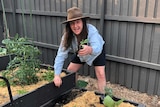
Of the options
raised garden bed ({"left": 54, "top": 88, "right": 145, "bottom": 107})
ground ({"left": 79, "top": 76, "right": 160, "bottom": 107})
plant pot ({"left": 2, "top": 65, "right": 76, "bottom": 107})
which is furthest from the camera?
ground ({"left": 79, "top": 76, "right": 160, "bottom": 107})

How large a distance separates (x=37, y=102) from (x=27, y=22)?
9.41 ft

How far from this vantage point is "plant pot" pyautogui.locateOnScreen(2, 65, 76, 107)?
6.61 feet

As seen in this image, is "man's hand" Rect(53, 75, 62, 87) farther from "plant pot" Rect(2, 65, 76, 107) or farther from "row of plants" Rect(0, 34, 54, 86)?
"row of plants" Rect(0, 34, 54, 86)

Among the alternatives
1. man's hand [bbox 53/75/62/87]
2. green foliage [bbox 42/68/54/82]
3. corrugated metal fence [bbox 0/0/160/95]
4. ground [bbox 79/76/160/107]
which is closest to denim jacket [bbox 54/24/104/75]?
man's hand [bbox 53/75/62/87]

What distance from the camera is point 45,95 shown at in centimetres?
229

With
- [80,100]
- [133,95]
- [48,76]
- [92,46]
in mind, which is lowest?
[133,95]

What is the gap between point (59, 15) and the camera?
3943mm

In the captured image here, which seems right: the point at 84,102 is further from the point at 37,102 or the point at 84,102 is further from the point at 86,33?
the point at 86,33

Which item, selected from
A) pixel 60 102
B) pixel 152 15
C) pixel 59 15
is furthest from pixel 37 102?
pixel 59 15

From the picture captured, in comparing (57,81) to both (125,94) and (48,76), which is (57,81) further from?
(125,94)

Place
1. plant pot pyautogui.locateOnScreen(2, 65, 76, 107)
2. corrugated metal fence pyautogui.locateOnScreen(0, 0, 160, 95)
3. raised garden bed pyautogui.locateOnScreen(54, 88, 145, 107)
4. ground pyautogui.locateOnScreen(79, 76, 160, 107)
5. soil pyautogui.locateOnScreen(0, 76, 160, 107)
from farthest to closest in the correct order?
ground pyautogui.locateOnScreen(79, 76, 160, 107) → corrugated metal fence pyautogui.locateOnScreen(0, 0, 160, 95) → soil pyautogui.locateOnScreen(0, 76, 160, 107) → raised garden bed pyautogui.locateOnScreen(54, 88, 145, 107) → plant pot pyautogui.locateOnScreen(2, 65, 76, 107)

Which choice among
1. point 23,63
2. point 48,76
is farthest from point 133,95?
point 23,63

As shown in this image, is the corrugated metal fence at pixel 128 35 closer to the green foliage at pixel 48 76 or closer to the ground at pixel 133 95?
the ground at pixel 133 95

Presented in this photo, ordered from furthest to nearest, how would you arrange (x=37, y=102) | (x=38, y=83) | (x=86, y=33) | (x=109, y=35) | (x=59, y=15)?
(x=59, y=15) → (x=109, y=35) → (x=38, y=83) → (x=86, y=33) → (x=37, y=102)
